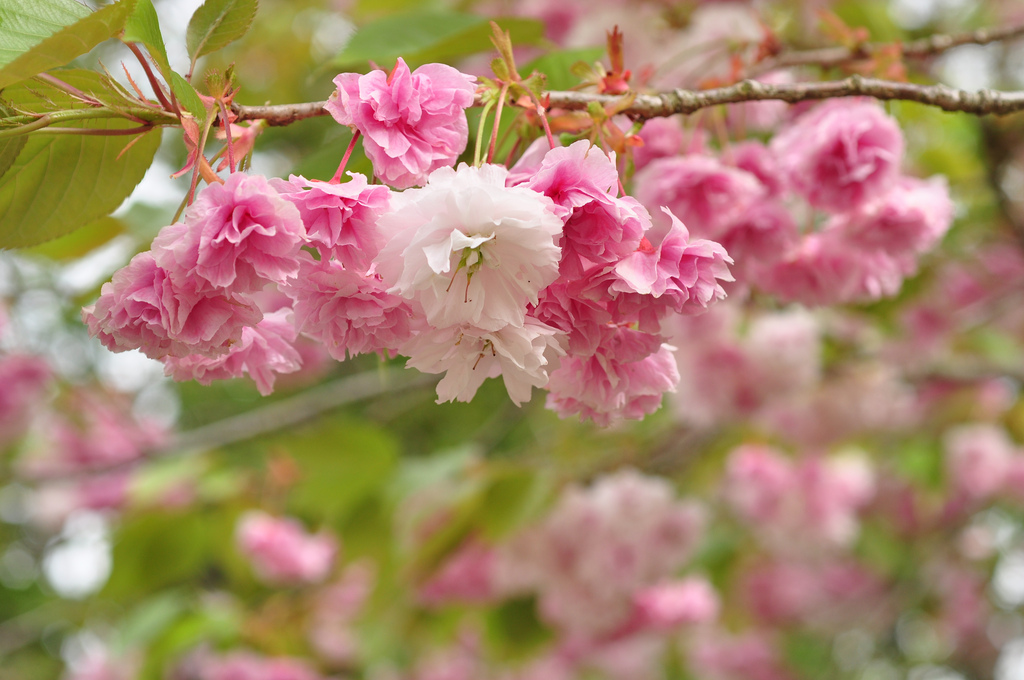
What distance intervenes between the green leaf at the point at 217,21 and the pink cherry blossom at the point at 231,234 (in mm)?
173

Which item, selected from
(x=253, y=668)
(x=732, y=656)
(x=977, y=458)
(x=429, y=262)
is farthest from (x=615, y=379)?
(x=732, y=656)

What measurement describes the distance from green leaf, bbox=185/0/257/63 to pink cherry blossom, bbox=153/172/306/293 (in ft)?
0.57

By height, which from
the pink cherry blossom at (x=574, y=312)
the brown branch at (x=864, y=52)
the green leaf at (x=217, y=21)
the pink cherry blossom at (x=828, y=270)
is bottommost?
the pink cherry blossom at (x=574, y=312)

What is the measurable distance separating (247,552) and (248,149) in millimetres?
2092

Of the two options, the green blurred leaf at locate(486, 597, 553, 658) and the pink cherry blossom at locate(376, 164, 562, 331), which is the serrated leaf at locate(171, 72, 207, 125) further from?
the green blurred leaf at locate(486, 597, 553, 658)

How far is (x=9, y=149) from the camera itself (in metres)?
0.52

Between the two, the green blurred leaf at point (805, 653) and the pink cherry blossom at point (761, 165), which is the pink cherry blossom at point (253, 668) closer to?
the pink cherry blossom at point (761, 165)

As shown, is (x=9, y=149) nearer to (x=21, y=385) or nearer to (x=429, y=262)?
(x=429, y=262)

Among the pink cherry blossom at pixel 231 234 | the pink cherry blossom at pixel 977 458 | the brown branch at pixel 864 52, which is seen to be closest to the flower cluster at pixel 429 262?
the pink cherry blossom at pixel 231 234

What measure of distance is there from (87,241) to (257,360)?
1364mm

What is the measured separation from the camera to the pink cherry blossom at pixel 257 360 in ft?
1.89

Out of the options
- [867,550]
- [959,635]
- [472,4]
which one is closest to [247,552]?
[472,4]

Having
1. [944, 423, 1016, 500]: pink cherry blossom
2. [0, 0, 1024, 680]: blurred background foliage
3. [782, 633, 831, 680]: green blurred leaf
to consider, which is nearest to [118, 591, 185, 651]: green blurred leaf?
[0, 0, 1024, 680]: blurred background foliage

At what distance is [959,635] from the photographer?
12.8 ft
